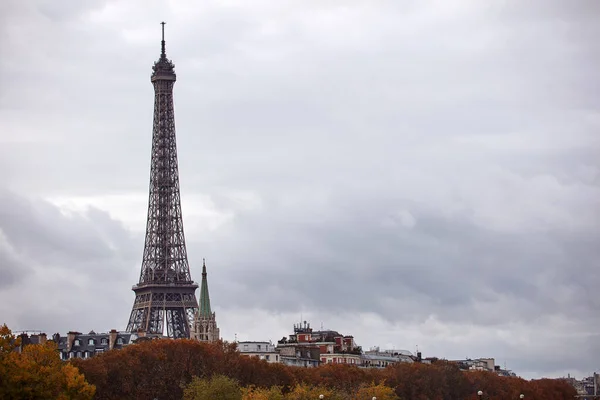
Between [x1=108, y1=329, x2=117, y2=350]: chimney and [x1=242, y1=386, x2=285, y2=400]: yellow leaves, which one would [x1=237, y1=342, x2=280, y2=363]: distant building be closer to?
[x1=108, y1=329, x2=117, y2=350]: chimney

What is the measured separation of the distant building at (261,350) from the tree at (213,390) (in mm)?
59719

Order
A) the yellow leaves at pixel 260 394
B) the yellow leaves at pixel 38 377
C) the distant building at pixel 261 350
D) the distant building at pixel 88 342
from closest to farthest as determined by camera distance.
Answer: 1. the yellow leaves at pixel 38 377
2. the yellow leaves at pixel 260 394
3. the distant building at pixel 88 342
4. the distant building at pixel 261 350

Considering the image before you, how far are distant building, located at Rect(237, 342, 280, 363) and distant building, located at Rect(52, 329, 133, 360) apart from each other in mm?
17127

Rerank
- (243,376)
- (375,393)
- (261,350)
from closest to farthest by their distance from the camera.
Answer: (243,376)
(375,393)
(261,350)

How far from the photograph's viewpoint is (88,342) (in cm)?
18162

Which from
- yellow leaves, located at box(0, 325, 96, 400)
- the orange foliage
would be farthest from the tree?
yellow leaves, located at box(0, 325, 96, 400)

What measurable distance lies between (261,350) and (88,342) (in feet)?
80.2

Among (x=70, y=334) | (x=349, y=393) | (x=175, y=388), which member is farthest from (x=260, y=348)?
(x=175, y=388)

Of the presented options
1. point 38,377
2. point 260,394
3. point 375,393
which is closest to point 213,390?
point 260,394

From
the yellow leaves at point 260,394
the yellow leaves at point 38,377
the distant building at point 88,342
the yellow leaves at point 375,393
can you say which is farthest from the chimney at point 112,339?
the yellow leaves at point 38,377

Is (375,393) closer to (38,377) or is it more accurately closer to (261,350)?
(261,350)

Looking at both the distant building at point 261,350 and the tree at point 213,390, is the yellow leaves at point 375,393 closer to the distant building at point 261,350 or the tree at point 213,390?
the tree at point 213,390

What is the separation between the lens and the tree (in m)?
128

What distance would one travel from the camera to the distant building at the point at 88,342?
584 ft
